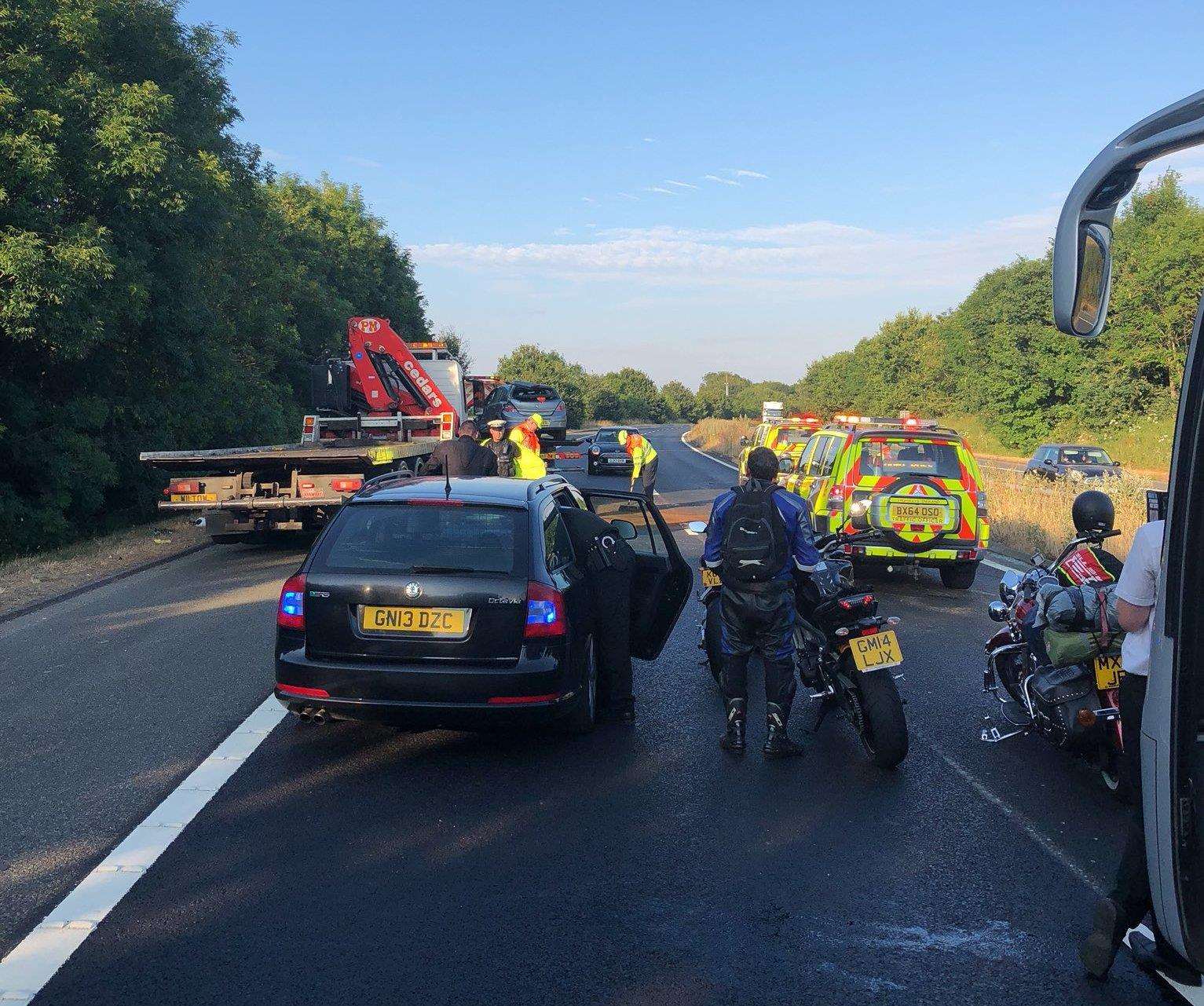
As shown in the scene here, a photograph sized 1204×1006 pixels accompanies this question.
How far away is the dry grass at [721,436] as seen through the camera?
57650 millimetres

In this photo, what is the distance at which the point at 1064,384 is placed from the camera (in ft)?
197

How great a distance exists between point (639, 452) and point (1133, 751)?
536 inches

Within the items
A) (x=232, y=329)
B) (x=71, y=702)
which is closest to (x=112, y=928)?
(x=71, y=702)

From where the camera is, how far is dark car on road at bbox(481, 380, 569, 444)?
3731 centimetres

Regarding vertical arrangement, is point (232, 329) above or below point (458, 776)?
above

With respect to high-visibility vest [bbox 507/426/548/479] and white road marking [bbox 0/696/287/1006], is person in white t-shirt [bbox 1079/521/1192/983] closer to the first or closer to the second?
white road marking [bbox 0/696/287/1006]

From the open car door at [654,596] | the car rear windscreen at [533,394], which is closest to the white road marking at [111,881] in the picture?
the open car door at [654,596]

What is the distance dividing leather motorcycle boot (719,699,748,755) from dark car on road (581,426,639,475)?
94.1ft

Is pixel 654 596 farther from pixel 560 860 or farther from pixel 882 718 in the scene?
pixel 560 860

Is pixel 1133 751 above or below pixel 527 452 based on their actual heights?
below

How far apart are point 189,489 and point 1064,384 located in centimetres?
5378

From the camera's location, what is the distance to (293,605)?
20.2 feet

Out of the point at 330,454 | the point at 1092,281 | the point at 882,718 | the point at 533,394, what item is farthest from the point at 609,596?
the point at 533,394

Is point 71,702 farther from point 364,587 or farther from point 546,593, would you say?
point 546,593
